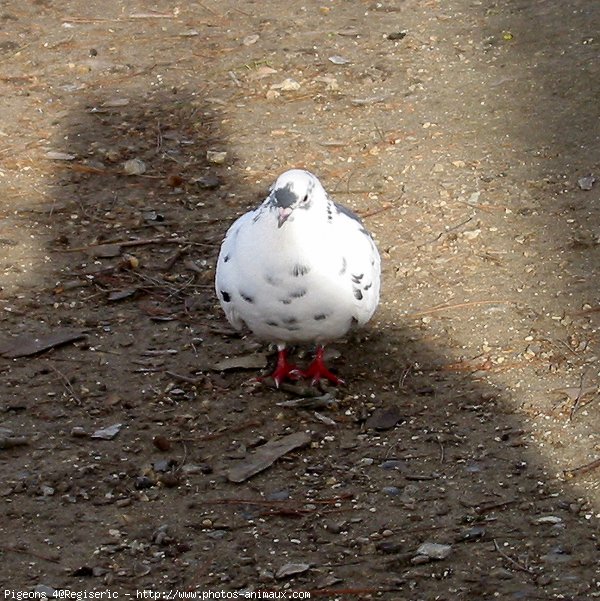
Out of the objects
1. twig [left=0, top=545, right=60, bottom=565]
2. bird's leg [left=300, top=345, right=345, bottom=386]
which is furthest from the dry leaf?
twig [left=0, top=545, right=60, bottom=565]

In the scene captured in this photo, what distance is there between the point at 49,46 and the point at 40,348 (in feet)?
10.5

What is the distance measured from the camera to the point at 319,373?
4.48 meters

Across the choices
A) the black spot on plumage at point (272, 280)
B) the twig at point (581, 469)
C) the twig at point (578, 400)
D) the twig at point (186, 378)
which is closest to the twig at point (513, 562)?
the twig at point (581, 469)

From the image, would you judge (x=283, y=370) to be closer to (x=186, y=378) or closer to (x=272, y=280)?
(x=186, y=378)

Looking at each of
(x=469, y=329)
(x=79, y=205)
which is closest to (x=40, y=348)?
(x=79, y=205)

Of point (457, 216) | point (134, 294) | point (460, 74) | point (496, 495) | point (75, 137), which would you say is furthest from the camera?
point (460, 74)

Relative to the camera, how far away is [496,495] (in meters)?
3.72

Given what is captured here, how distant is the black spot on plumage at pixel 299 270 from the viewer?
405 cm

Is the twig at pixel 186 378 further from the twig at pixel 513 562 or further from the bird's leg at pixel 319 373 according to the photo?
the twig at pixel 513 562

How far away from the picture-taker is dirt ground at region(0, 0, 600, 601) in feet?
11.7

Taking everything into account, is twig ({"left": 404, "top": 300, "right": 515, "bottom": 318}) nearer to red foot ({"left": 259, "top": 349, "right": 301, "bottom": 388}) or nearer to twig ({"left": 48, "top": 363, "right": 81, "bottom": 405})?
red foot ({"left": 259, "top": 349, "right": 301, "bottom": 388})

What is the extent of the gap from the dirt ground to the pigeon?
14.4 inches

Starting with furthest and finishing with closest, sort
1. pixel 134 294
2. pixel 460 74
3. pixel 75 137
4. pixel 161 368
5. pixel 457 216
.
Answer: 1. pixel 460 74
2. pixel 75 137
3. pixel 457 216
4. pixel 134 294
5. pixel 161 368

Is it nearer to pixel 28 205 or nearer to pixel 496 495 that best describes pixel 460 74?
pixel 28 205
